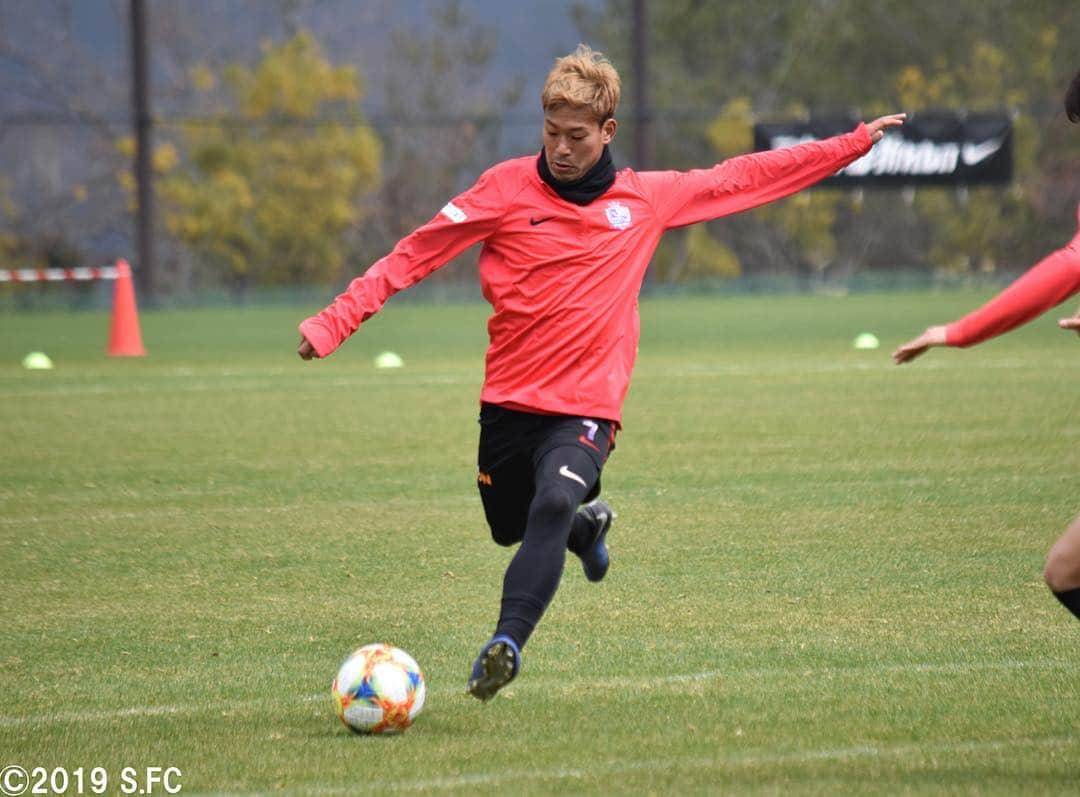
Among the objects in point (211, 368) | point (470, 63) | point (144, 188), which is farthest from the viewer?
point (470, 63)

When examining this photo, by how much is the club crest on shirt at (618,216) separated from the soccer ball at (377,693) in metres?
1.65

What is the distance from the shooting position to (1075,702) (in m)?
5.64

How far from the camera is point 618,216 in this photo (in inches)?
246

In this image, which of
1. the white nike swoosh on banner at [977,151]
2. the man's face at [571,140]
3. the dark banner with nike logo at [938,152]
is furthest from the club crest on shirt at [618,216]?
the white nike swoosh on banner at [977,151]

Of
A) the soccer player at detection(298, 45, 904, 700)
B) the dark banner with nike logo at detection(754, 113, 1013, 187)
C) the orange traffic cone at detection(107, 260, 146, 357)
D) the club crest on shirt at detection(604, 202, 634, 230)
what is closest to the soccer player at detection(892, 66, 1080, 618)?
the soccer player at detection(298, 45, 904, 700)

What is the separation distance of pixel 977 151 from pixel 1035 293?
3335 centimetres

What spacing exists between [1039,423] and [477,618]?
717 centimetres

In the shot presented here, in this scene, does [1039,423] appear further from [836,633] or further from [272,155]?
[272,155]

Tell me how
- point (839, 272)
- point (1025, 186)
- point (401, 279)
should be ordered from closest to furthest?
point (401, 279)
point (1025, 186)
point (839, 272)

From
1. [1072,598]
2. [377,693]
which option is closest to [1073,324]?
[1072,598]

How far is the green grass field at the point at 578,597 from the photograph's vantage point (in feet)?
17.1

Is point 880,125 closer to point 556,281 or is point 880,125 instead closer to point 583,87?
point 583,87

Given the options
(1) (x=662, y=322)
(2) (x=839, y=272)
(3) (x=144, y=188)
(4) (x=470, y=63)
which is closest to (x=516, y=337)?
(1) (x=662, y=322)

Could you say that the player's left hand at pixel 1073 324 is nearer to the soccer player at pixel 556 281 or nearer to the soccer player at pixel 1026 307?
the soccer player at pixel 1026 307
